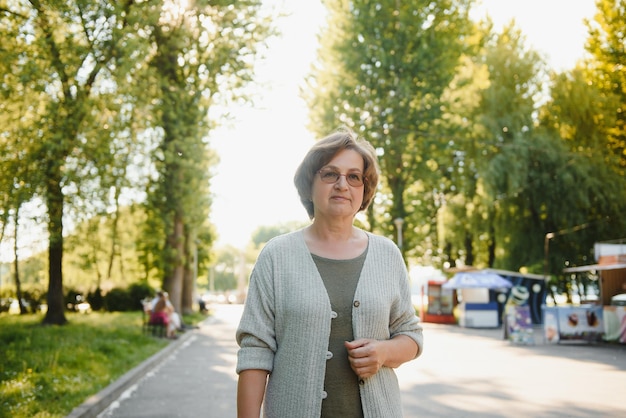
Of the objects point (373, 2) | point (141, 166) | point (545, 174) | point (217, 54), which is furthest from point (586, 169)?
point (141, 166)

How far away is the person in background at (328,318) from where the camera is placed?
2.50 metres

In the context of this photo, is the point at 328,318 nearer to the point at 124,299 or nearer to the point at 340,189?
the point at 340,189

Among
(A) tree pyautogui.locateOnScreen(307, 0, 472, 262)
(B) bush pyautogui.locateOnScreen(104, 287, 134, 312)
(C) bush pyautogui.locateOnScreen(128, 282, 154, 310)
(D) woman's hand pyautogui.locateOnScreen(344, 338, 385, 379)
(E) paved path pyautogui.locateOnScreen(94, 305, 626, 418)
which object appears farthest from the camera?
(C) bush pyautogui.locateOnScreen(128, 282, 154, 310)

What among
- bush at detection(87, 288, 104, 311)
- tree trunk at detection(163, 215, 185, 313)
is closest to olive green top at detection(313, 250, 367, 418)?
tree trunk at detection(163, 215, 185, 313)

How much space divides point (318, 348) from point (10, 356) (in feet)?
39.8

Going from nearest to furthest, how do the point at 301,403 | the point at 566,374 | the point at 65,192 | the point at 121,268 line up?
the point at 301,403, the point at 566,374, the point at 65,192, the point at 121,268

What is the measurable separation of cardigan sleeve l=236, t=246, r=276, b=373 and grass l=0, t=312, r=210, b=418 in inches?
232

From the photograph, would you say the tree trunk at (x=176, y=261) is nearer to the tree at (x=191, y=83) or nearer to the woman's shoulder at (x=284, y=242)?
the tree at (x=191, y=83)

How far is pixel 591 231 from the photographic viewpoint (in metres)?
31.6

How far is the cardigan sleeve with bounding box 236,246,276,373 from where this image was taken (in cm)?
254

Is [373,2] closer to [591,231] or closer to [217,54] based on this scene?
[217,54]

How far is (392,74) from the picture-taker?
106 feet

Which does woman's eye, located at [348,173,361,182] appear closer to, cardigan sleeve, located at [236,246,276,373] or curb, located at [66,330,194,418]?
cardigan sleeve, located at [236,246,276,373]

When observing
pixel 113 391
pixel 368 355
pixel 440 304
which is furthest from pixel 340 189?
pixel 440 304
